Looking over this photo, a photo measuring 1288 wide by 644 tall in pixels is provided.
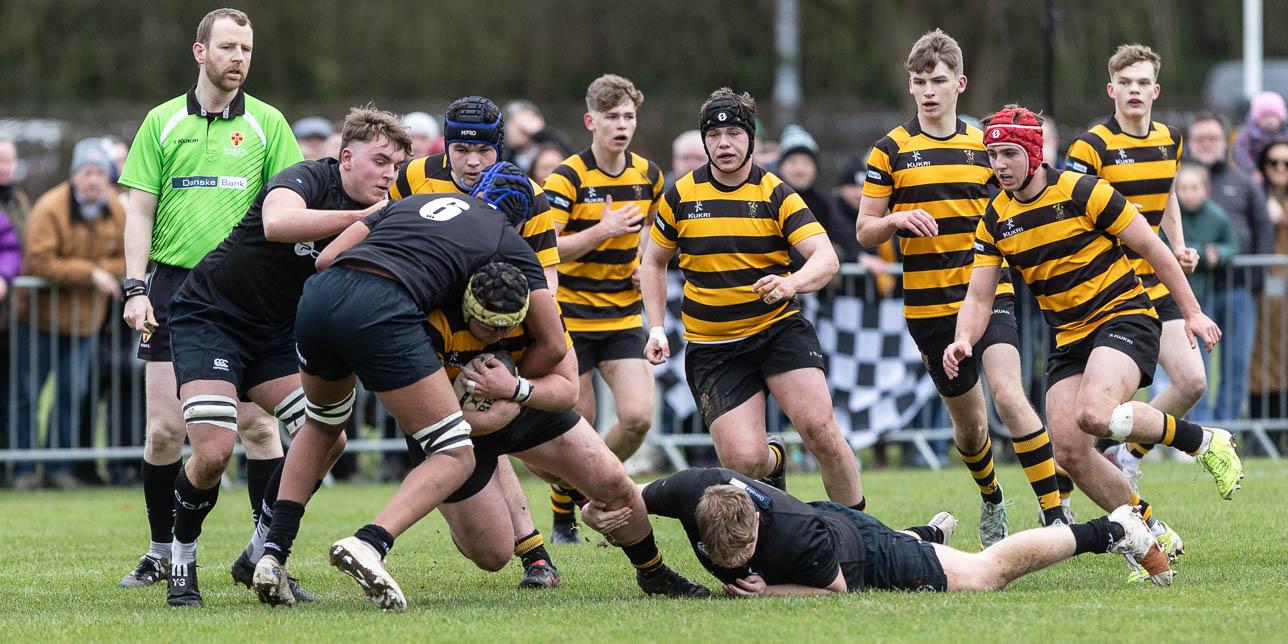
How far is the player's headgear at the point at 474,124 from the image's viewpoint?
24.5 feet

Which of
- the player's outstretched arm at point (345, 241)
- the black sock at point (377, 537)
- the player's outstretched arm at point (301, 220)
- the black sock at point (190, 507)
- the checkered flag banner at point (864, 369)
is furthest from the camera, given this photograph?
the checkered flag banner at point (864, 369)

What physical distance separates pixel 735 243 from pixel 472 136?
140 cm

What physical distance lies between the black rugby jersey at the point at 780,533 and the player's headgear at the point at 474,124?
1876 mm

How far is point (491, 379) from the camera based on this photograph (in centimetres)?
626

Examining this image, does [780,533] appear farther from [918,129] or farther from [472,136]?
[918,129]

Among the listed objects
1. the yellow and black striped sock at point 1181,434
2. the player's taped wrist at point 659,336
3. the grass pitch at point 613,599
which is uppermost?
the player's taped wrist at point 659,336

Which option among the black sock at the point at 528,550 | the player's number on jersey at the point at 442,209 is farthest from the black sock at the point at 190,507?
the player's number on jersey at the point at 442,209

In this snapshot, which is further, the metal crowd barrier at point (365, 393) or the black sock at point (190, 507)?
the metal crowd barrier at point (365, 393)

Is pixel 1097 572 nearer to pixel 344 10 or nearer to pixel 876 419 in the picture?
pixel 876 419

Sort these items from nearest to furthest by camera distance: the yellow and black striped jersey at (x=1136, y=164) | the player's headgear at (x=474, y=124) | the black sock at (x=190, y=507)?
1. the black sock at (x=190, y=507)
2. the player's headgear at (x=474, y=124)
3. the yellow and black striped jersey at (x=1136, y=164)

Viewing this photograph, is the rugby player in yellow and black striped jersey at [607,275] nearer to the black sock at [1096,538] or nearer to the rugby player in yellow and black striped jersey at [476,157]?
the rugby player in yellow and black striped jersey at [476,157]

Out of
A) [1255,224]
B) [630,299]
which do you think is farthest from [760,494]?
[1255,224]

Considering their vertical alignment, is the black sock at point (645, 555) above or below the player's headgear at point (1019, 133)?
below

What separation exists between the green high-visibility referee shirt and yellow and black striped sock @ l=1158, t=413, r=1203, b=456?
428cm
